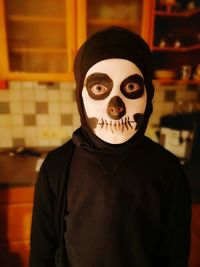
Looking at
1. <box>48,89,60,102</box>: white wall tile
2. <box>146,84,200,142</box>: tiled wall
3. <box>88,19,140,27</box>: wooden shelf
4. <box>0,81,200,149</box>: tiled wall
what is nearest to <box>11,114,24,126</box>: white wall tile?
<box>0,81,200,149</box>: tiled wall

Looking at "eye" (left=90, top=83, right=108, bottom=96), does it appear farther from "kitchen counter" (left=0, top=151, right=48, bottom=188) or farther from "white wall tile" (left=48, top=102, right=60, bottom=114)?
"white wall tile" (left=48, top=102, right=60, bottom=114)

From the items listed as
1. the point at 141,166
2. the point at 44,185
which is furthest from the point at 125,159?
the point at 44,185

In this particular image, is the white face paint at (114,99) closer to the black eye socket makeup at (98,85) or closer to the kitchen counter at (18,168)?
the black eye socket makeup at (98,85)

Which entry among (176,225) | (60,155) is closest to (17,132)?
(60,155)

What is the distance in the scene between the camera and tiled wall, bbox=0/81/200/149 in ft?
5.22

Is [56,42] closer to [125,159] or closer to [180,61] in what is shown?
[180,61]

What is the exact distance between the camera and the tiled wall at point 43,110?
1590 millimetres

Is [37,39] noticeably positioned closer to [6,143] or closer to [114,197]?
[6,143]

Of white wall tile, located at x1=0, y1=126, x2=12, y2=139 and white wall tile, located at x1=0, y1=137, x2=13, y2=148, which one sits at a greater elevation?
white wall tile, located at x1=0, y1=126, x2=12, y2=139

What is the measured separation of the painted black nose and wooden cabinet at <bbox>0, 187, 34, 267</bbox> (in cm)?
76

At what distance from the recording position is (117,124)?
0.64 m

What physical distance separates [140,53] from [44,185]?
45cm

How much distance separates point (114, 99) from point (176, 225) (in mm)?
397

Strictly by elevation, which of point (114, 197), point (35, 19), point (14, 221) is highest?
point (35, 19)
